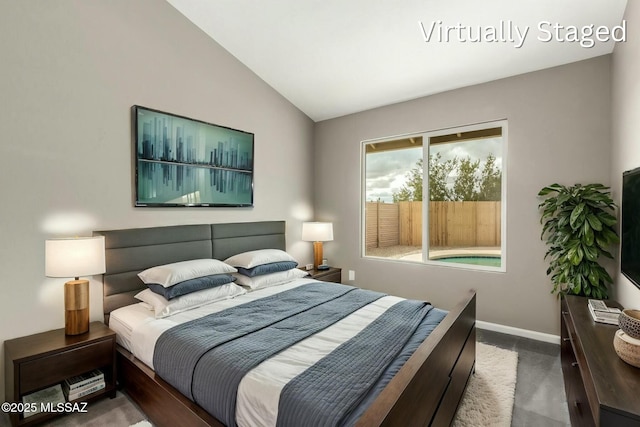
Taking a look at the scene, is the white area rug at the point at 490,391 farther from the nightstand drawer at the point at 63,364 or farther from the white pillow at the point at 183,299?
the nightstand drawer at the point at 63,364

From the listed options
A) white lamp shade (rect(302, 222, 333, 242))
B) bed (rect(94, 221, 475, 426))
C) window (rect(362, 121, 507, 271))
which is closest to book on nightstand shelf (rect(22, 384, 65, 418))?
bed (rect(94, 221, 475, 426))

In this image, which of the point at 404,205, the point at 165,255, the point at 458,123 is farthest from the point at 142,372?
the point at 458,123

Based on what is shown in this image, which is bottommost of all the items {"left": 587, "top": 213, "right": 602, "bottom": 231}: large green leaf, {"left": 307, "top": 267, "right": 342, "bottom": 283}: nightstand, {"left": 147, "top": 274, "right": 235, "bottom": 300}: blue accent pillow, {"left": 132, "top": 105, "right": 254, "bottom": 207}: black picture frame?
{"left": 307, "top": 267, "right": 342, "bottom": 283}: nightstand

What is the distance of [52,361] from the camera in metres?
1.98

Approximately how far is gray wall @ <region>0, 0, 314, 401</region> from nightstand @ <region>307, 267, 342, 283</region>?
149 centimetres

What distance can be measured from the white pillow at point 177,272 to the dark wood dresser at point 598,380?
254 cm

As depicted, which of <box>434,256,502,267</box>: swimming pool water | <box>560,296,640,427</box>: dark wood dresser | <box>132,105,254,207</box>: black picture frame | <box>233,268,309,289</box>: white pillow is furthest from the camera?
<box>434,256,502,267</box>: swimming pool water

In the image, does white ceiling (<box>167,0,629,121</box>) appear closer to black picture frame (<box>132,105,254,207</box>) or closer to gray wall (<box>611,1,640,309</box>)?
gray wall (<box>611,1,640,309</box>)

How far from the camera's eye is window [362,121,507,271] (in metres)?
3.49

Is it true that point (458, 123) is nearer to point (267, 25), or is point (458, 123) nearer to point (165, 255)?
point (267, 25)

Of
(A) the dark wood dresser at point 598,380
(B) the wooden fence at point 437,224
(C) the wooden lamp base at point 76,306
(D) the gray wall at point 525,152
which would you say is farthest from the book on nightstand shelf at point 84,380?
(B) the wooden fence at point 437,224

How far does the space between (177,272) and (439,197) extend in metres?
3.04

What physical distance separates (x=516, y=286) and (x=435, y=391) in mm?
2309

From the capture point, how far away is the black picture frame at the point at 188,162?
278 centimetres
